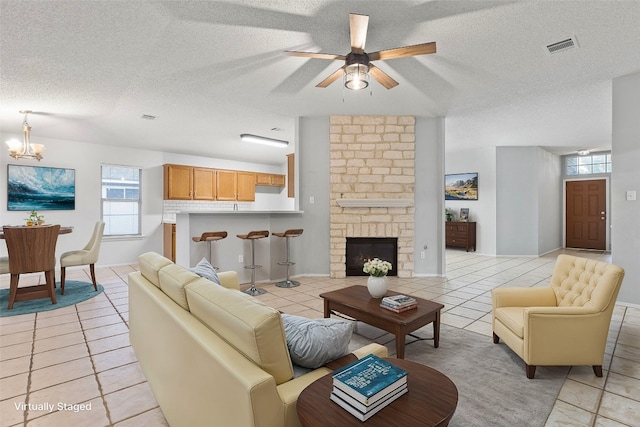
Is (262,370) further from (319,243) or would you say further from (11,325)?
(319,243)

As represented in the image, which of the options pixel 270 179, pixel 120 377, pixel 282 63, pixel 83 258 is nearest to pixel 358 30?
pixel 282 63

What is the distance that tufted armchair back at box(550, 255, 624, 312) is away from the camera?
6.81 ft

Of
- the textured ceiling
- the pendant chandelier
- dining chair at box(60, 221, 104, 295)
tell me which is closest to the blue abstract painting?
the textured ceiling

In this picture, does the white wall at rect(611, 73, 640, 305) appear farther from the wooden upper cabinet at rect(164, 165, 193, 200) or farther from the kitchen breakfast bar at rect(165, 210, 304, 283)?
the wooden upper cabinet at rect(164, 165, 193, 200)

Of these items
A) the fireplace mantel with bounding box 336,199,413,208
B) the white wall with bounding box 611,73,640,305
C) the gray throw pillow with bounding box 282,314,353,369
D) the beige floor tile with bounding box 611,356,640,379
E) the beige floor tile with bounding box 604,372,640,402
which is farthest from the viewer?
the fireplace mantel with bounding box 336,199,413,208

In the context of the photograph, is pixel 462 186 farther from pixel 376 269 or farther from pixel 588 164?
pixel 376 269

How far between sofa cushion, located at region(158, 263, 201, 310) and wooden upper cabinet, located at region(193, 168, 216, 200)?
238 inches

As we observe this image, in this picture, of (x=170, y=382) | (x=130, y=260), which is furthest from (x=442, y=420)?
(x=130, y=260)

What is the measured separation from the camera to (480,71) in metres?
3.45

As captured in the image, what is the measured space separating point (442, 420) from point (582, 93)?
16.1 feet

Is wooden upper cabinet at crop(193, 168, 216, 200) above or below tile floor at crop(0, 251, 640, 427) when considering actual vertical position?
above

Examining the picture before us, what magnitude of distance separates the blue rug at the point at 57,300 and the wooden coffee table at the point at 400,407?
4065mm

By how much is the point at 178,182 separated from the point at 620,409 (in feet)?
25.1

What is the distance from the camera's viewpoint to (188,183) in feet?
24.3
